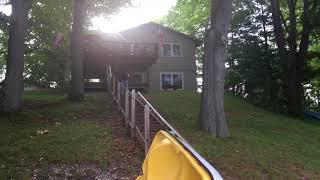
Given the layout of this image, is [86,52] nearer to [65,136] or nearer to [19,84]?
[19,84]

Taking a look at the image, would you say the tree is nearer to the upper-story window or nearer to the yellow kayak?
the upper-story window

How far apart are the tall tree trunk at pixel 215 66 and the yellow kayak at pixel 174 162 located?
1146 cm

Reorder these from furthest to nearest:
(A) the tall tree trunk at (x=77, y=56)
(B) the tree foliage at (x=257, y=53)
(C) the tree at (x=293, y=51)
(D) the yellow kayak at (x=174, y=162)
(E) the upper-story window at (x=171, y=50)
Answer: (E) the upper-story window at (x=171, y=50), (B) the tree foliage at (x=257, y=53), (C) the tree at (x=293, y=51), (A) the tall tree trunk at (x=77, y=56), (D) the yellow kayak at (x=174, y=162)

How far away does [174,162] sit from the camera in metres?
4.53

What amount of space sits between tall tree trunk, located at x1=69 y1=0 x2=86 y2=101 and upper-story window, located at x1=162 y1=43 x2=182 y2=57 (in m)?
17.0

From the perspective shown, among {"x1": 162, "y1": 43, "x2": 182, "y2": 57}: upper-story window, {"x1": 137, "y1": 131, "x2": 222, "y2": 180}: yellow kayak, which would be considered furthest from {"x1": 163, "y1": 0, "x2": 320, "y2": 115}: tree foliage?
{"x1": 137, "y1": 131, "x2": 222, "y2": 180}: yellow kayak

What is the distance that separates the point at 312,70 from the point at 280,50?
13.5 feet

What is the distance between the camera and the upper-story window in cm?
4225

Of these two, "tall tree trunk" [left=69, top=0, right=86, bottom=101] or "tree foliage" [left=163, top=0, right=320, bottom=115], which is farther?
"tree foliage" [left=163, top=0, right=320, bottom=115]

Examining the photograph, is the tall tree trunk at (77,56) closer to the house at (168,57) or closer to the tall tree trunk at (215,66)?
the tall tree trunk at (215,66)

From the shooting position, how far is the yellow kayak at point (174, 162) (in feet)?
12.6

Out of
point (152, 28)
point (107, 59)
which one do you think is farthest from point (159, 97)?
point (152, 28)

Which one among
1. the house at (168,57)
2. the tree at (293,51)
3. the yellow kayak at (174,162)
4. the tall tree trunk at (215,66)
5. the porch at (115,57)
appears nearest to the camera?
the yellow kayak at (174,162)

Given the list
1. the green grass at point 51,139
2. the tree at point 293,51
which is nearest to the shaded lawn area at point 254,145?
the green grass at point 51,139
